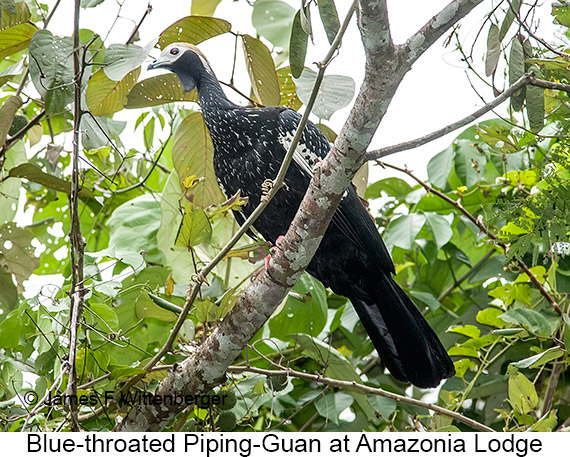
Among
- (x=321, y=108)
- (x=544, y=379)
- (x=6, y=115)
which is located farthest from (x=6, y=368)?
(x=544, y=379)

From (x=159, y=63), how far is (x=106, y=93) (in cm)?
28

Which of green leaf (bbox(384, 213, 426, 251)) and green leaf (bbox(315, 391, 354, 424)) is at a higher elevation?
Answer: green leaf (bbox(384, 213, 426, 251))

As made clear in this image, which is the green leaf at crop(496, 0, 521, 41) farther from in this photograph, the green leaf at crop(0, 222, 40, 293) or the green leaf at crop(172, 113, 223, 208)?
the green leaf at crop(0, 222, 40, 293)

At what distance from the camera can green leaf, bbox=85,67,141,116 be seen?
1.74 m

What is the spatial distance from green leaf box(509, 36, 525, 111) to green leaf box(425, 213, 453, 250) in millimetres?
672

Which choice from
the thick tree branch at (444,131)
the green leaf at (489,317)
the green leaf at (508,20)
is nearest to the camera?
the thick tree branch at (444,131)

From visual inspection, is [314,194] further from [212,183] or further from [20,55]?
[20,55]

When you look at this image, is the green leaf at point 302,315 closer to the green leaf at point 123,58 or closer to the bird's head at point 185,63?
the bird's head at point 185,63

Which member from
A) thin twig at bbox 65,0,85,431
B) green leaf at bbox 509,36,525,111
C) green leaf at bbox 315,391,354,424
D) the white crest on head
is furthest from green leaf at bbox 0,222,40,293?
green leaf at bbox 509,36,525,111

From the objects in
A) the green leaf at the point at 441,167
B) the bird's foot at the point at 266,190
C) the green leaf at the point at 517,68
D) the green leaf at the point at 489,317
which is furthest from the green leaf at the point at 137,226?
the green leaf at the point at 517,68

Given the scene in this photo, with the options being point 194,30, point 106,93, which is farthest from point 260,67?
point 106,93

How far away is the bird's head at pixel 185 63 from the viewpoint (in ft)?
6.49

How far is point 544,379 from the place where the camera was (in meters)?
2.28

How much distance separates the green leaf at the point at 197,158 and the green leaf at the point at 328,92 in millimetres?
392
